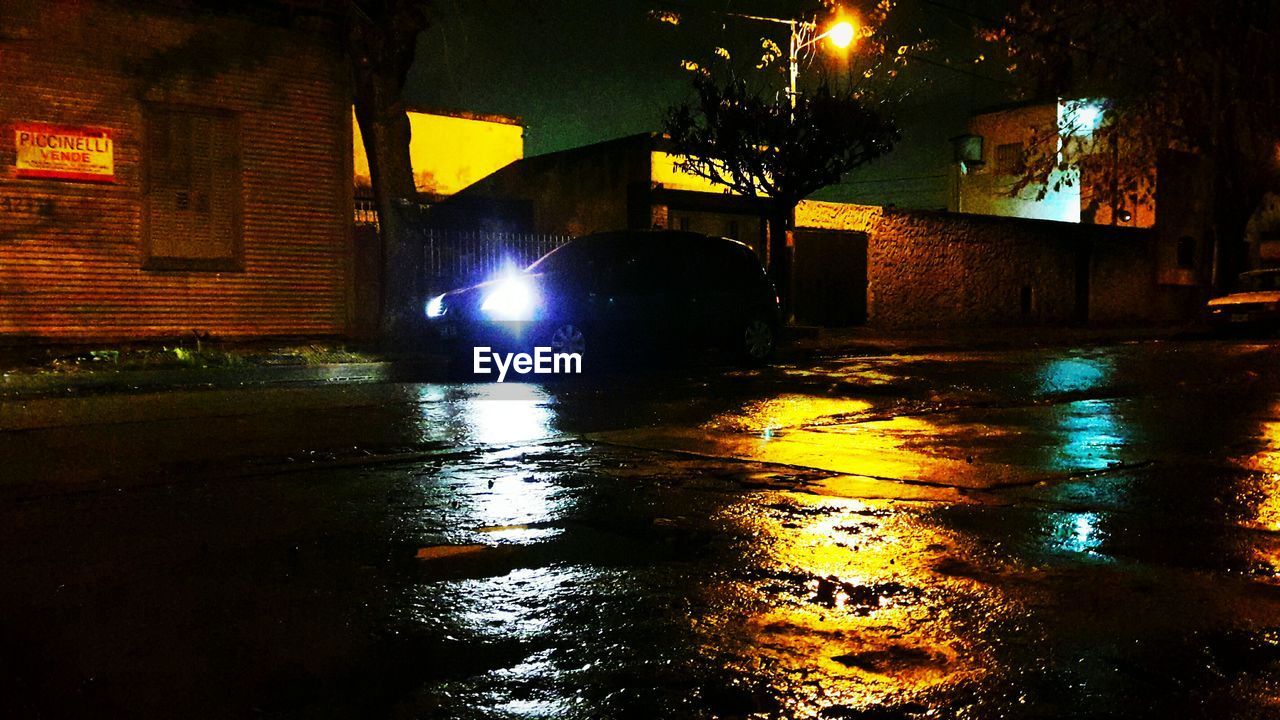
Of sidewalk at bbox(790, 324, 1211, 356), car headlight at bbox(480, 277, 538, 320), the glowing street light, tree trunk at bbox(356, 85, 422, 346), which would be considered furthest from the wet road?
the glowing street light

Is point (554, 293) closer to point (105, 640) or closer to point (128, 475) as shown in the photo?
point (128, 475)

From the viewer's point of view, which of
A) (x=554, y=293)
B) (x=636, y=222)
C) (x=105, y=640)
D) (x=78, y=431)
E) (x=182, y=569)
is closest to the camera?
(x=105, y=640)

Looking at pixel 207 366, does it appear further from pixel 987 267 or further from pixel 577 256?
pixel 987 267

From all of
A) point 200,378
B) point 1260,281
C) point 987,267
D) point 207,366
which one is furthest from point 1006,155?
point 200,378

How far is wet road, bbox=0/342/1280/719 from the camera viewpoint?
10.2 feet

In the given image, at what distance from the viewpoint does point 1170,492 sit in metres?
6.07

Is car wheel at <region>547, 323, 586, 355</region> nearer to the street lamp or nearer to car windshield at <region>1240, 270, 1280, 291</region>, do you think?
the street lamp

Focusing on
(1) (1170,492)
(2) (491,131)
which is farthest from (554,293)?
(2) (491,131)

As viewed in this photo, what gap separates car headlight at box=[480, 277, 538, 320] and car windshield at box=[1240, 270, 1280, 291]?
17939 mm

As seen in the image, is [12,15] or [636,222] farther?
[636,222]

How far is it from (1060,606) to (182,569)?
330cm

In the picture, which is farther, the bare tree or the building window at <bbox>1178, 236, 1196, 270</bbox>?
the building window at <bbox>1178, 236, 1196, 270</bbox>

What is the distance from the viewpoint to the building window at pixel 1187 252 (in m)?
33.4

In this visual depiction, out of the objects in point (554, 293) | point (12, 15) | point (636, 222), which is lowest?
point (554, 293)
